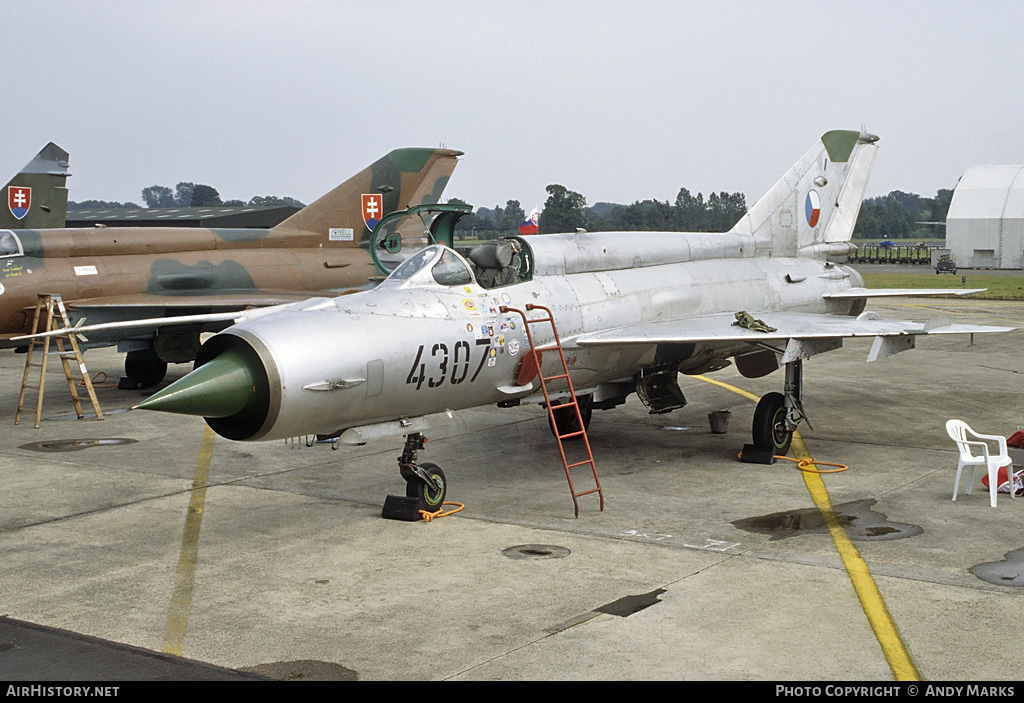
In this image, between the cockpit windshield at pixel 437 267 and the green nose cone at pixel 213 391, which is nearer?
the green nose cone at pixel 213 391

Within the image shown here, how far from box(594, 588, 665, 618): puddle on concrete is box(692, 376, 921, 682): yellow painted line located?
1475 millimetres

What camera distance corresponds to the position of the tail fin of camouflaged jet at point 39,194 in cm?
2642

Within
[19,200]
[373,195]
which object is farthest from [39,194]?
[373,195]

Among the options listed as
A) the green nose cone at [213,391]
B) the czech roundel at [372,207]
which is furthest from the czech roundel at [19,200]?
the green nose cone at [213,391]

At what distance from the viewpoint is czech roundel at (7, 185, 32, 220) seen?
2638 centimetres

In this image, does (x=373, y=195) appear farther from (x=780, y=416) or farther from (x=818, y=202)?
(x=780, y=416)

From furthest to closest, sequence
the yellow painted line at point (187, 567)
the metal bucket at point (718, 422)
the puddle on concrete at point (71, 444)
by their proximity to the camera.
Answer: the metal bucket at point (718, 422) < the puddle on concrete at point (71, 444) < the yellow painted line at point (187, 567)

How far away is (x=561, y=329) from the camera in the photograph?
11.4 meters

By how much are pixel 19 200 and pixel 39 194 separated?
0.50 metres

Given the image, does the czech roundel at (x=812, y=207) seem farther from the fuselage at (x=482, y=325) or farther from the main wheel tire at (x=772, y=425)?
the main wheel tire at (x=772, y=425)

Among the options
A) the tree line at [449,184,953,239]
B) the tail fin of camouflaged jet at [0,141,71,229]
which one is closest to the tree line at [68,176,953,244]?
the tree line at [449,184,953,239]

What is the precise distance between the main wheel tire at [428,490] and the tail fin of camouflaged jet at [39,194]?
19.9 metres

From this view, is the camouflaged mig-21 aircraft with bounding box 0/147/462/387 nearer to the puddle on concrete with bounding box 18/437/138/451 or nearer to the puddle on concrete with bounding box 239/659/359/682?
the puddle on concrete with bounding box 18/437/138/451
